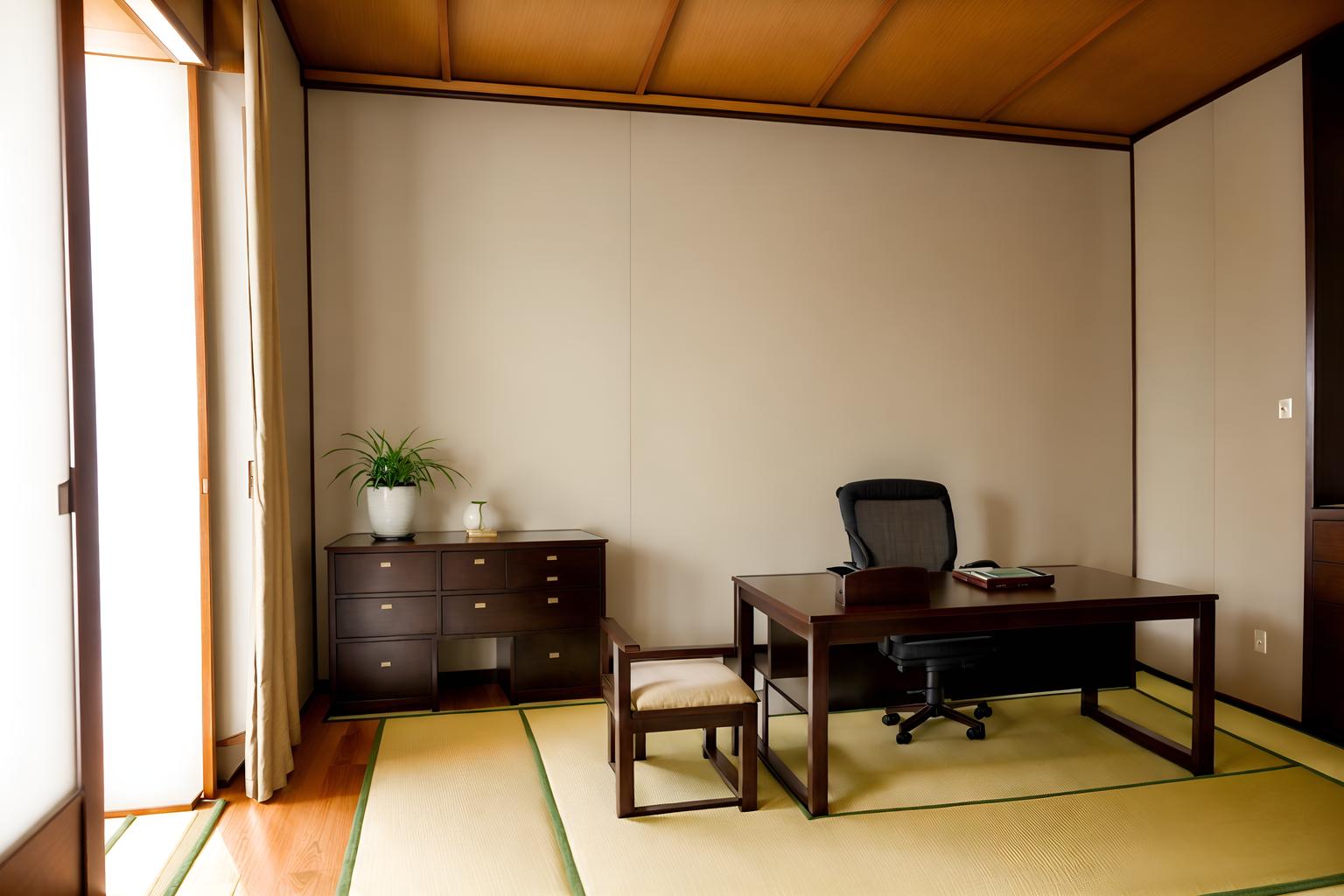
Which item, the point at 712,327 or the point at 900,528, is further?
the point at 712,327

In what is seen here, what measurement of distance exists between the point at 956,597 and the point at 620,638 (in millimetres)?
1332

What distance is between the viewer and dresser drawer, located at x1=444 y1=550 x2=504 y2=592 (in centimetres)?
396

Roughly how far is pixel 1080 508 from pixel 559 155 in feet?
12.3

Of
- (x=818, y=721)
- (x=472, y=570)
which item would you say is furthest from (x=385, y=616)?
(x=818, y=721)

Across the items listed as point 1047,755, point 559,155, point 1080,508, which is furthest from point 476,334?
point 1080,508

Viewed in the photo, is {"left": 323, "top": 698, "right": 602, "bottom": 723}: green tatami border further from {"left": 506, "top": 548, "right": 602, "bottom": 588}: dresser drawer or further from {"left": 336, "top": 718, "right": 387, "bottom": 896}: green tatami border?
{"left": 506, "top": 548, "right": 602, "bottom": 588}: dresser drawer

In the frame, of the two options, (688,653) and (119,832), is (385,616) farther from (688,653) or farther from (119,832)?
(688,653)

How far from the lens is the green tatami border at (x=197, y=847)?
2.37m

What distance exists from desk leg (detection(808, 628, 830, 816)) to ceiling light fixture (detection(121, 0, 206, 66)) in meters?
2.85

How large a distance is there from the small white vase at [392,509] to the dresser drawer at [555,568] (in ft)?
1.79

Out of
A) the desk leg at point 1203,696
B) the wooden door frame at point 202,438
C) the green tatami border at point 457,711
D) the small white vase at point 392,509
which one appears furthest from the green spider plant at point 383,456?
the desk leg at point 1203,696

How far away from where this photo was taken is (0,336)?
1.77m

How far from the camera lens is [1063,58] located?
13.6 feet

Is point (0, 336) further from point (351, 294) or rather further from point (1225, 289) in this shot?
point (1225, 289)
